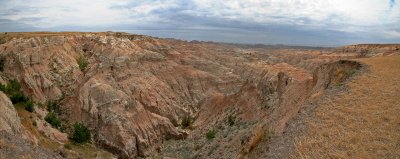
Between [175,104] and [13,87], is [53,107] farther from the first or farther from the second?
[175,104]

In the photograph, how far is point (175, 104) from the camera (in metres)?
71.2

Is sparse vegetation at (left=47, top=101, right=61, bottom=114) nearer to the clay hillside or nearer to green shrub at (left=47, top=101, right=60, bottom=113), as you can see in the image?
green shrub at (left=47, top=101, right=60, bottom=113)

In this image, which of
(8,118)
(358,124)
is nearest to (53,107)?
(8,118)

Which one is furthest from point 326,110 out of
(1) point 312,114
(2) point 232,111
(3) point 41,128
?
(3) point 41,128

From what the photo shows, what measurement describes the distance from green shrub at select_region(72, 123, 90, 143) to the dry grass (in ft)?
115

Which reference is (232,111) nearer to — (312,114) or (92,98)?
(92,98)

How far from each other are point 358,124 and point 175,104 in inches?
2185

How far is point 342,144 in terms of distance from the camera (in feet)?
48.8

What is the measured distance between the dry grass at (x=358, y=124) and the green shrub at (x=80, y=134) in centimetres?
3492

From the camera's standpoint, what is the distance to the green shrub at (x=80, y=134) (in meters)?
49.2

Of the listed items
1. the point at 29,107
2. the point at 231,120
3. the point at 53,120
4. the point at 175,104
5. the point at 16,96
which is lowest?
the point at 175,104

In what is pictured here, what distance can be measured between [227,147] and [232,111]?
16610mm

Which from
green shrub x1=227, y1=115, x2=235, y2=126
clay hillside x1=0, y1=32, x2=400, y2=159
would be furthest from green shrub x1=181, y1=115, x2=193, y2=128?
green shrub x1=227, y1=115, x2=235, y2=126

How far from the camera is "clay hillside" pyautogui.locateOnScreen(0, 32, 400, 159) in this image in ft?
56.4
